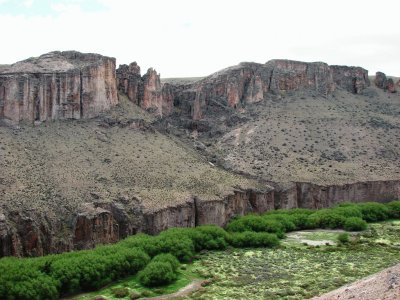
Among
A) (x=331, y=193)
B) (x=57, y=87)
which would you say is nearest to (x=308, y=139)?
(x=331, y=193)

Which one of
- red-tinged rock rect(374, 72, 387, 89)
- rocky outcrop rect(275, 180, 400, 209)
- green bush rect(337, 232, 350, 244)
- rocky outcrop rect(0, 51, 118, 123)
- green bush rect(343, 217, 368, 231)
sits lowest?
green bush rect(337, 232, 350, 244)

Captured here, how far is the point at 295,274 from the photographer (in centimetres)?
4825

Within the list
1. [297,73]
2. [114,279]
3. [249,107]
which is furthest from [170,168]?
[297,73]

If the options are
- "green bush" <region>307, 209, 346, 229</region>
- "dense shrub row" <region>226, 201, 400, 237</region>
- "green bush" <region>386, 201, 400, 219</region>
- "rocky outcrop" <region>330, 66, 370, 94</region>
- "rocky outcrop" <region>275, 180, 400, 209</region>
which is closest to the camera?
"dense shrub row" <region>226, 201, 400, 237</region>

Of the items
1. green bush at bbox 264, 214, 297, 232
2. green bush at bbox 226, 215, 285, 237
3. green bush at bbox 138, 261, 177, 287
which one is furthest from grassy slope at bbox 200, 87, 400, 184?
green bush at bbox 138, 261, 177, 287

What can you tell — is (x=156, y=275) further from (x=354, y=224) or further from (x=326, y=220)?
(x=354, y=224)

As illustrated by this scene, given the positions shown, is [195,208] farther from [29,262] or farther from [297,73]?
[297,73]

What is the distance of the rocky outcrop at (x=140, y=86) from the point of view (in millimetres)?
85938

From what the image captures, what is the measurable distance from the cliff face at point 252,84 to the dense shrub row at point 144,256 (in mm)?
31878

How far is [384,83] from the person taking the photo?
11600 centimetres

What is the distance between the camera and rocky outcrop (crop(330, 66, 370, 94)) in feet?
367

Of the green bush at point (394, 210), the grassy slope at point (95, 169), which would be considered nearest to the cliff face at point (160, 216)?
the grassy slope at point (95, 169)

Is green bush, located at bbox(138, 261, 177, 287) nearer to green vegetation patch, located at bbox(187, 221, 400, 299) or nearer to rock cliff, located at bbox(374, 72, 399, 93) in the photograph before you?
green vegetation patch, located at bbox(187, 221, 400, 299)

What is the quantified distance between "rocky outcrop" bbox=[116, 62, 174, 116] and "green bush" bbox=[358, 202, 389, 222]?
33288 mm
